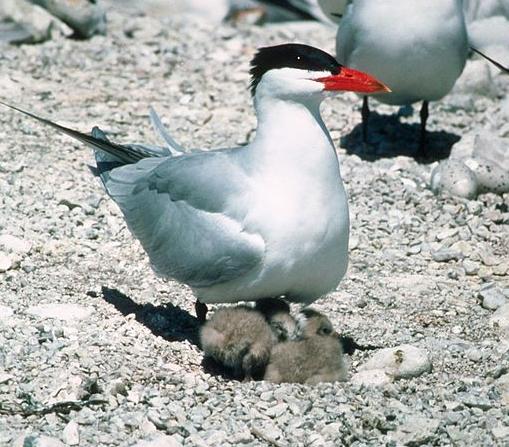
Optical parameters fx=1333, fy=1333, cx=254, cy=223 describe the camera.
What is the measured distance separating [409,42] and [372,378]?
→ 9.71 feet

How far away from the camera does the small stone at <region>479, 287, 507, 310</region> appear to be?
5.82 meters

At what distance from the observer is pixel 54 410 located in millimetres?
4586

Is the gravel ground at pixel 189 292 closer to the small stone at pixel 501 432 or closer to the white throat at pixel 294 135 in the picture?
the small stone at pixel 501 432

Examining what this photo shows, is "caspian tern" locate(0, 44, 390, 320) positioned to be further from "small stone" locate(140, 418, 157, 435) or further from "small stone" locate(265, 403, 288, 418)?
"small stone" locate(140, 418, 157, 435)

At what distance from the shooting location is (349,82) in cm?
509

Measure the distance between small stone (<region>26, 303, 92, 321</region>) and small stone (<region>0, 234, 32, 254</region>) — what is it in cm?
58

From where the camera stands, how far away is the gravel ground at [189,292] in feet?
15.0

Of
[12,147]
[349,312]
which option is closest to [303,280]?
[349,312]

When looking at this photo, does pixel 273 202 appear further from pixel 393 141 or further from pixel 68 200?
pixel 393 141

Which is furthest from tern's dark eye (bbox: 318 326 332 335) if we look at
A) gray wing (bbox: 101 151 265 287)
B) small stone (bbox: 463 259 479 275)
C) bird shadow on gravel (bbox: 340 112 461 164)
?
bird shadow on gravel (bbox: 340 112 461 164)


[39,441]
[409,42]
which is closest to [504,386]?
[39,441]

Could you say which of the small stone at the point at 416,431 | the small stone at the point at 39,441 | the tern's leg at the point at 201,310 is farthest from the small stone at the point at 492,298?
the small stone at the point at 39,441

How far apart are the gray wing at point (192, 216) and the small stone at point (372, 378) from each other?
57 centimetres

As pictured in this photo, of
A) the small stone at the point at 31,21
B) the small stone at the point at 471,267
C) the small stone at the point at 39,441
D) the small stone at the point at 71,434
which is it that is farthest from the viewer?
the small stone at the point at 31,21
